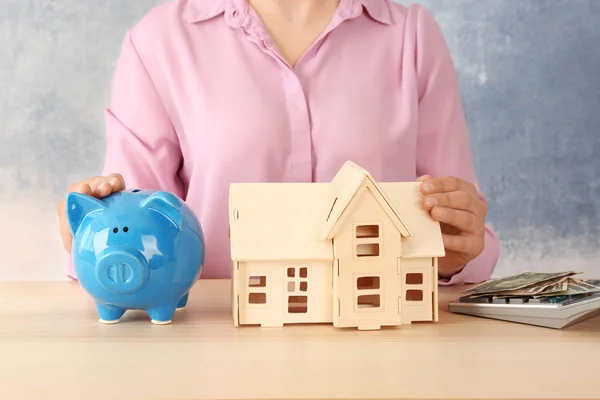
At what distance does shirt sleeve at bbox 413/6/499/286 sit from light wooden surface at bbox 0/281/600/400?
0.59 m

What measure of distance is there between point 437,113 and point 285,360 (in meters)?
0.85

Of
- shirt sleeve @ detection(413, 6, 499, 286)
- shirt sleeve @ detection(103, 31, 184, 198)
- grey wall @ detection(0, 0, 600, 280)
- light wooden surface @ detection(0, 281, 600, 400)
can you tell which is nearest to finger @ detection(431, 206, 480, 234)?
light wooden surface @ detection(0, 281, 600, 400)

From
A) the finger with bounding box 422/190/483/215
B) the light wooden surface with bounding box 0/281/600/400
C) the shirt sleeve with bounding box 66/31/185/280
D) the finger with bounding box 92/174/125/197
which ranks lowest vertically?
the light wooden surface with bounding box 0/281/600/400

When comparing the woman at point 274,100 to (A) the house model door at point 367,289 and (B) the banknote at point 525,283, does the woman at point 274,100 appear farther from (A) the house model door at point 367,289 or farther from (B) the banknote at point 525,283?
(A) the house model door at point 367,289

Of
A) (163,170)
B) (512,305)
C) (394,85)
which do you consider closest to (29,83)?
(163,170)

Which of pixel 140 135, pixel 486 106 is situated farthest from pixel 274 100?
pixel 486 106

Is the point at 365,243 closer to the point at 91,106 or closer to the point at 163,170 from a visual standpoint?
the point at 163,170

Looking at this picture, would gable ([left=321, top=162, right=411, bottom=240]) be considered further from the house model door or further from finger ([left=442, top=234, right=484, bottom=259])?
finger ([left=442, top=234, right=484, bottom=259])

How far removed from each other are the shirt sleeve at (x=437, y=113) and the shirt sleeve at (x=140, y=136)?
0.47 meters

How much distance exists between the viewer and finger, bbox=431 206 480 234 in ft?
2.69

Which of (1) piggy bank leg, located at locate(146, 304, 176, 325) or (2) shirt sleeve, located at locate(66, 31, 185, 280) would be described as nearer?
(1) piggy bank leg, located at locate(146, 304, 176, 325)

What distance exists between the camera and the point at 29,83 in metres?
2.13

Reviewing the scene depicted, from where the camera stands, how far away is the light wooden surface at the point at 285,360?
56 centimetres

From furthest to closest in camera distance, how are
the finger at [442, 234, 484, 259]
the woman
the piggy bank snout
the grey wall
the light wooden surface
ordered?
the grey wall < the woman < the finger at [442, 234, 484, 259] < the piggy bank snout < the light wooden surface
